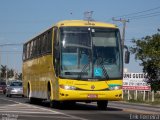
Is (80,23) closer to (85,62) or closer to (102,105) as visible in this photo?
(85,62)

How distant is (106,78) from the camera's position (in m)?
23.3

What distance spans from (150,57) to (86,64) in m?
26.8

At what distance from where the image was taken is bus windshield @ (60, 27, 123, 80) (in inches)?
912

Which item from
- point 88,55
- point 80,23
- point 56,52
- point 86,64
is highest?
point 80,23

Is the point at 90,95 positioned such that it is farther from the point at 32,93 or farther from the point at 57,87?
the point at 32,93

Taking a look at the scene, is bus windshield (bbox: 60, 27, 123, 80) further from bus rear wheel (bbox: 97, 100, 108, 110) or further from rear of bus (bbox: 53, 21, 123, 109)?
bus rear wheel (bbox: 97, 100, 108, 110)

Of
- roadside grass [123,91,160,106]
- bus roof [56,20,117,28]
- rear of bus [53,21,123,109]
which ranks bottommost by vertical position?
roadside grass [123,91,160,106]

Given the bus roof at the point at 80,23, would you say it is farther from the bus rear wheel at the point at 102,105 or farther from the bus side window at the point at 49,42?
the bus rear wheel at the point at 102,105

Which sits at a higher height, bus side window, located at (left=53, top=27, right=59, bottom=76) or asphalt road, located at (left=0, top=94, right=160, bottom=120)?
bus side window, located at (left=53, top=27, right=59, bottom=76)

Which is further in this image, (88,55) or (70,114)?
(88,55)

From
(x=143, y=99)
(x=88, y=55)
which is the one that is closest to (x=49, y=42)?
(x=88, y=55)

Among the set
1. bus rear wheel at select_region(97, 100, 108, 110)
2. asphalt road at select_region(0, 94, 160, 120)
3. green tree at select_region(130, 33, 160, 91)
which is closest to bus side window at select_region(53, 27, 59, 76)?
asphalt road at select_region(0, 94, 160, 120)

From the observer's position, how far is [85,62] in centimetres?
2323

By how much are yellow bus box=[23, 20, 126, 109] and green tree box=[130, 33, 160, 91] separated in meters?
25.1
